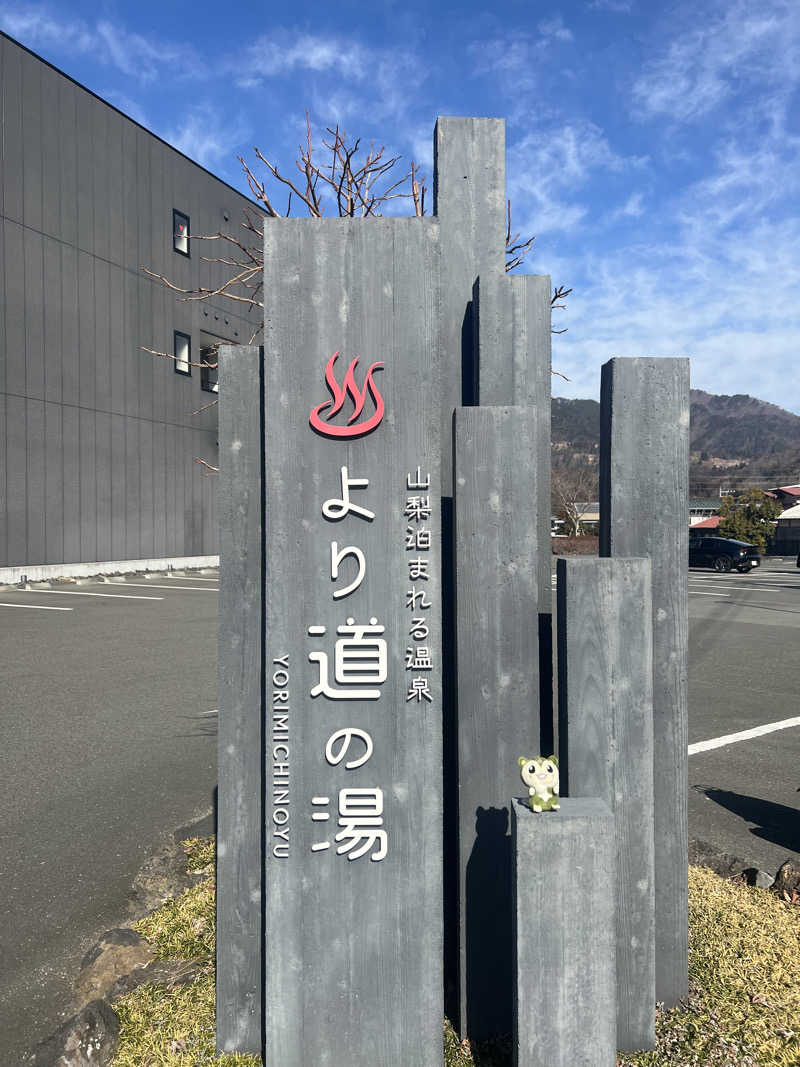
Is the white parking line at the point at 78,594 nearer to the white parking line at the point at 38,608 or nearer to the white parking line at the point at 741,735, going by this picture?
the white parking line at the point at 38,608

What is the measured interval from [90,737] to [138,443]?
16.2 meters

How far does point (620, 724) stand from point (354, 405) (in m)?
1.47

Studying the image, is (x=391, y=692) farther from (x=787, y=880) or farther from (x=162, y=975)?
(x=787, y=880)

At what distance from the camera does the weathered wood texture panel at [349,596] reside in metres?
2.34

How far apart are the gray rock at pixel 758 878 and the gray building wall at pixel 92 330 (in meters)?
17.4

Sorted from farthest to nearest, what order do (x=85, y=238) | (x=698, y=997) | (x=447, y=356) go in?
(x=85, y=238), (x=447, y=356), (x=698, y=997)

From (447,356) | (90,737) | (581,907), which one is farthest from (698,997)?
(90,737)

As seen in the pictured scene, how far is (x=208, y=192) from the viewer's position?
2350 centimetres

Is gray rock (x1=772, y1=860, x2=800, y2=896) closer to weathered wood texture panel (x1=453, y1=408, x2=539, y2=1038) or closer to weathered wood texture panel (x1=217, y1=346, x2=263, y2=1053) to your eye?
weathered wood texture panel (x1=453, y1=408, x2=539, y2=1038)

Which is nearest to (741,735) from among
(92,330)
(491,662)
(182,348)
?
(491,662)

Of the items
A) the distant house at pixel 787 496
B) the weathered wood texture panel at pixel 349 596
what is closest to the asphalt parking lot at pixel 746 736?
the weathered wood texture panel at pixel 349 596

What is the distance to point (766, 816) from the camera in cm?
454

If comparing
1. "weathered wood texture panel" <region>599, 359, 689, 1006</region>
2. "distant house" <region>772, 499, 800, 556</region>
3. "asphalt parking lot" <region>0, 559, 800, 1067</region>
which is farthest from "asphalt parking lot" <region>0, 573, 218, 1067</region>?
"distant house" <region>772, 499, 800, 556</region>

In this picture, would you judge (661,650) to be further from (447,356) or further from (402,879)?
(447,356)
